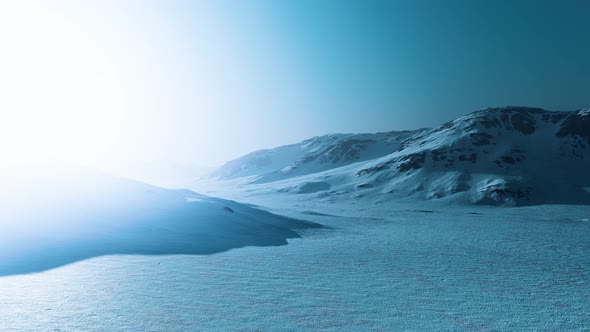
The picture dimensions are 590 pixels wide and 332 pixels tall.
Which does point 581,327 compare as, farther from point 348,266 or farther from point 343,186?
point 343,186

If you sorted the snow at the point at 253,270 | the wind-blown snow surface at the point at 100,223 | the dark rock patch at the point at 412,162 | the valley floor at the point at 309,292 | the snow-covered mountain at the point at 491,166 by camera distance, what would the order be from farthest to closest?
the dark rock patch at the point at 412,162 → the snow-covered mountain at the point at 491,166 → the wind-blown snow surface at the point at 100,223 → the snow at the point at 253,270 → the valley floor at the point at 309,292

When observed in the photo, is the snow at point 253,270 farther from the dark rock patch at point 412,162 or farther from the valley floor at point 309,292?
the dark rock patch at point 412,162

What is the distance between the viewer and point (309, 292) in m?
11.7

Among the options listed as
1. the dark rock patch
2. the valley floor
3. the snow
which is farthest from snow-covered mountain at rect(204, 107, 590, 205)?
the valley floor

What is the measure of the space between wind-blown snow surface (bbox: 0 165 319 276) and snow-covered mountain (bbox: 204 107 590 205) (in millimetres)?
52746

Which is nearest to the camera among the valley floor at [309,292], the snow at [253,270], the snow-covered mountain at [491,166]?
the valley floor at [309,292]

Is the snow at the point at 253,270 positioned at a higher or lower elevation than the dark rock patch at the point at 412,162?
lower

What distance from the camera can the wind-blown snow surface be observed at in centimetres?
1717

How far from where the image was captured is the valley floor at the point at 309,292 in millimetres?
9008

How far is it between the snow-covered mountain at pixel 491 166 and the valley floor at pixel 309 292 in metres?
59.1

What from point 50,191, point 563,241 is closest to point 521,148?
point 563,241

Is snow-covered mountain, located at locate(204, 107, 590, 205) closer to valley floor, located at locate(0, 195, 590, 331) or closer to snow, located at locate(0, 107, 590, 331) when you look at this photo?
snow, located at locate(0, 107, 590, 331)

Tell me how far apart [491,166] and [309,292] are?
91.3 meters

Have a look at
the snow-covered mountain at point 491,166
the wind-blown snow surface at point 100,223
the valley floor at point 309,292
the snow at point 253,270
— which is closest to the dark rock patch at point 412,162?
the snow-covered mountain at point 491,166
